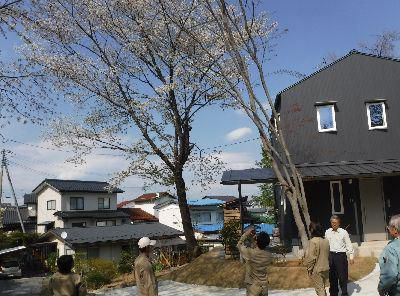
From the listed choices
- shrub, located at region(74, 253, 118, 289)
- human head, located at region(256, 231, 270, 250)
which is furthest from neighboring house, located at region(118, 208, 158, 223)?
human head, located at region(256, 231, 270, 250)

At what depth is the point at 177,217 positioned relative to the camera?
5541 centimetres

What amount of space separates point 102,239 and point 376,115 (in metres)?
24.3

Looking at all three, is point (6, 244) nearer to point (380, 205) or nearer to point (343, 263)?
point (380, 205)

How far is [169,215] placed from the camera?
56219mm

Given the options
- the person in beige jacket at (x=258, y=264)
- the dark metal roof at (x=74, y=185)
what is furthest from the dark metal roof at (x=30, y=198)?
the person in beige jacket at (x=258, y=264)

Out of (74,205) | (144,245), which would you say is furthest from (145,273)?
(74,205)

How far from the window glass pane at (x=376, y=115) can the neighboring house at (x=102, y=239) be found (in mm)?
22520

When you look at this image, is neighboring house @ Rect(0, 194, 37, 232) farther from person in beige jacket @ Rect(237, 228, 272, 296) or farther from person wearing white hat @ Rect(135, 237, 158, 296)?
person in beige jacket @ Rect(237, 228, 272, 296)

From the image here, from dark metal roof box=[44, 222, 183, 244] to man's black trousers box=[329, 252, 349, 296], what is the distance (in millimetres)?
27515

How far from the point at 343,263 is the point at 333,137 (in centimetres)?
1040

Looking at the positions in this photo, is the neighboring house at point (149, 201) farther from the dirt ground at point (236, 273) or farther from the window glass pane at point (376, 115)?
the dirt ground at point (236, 273)

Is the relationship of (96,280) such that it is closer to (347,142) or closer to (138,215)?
(347,142)

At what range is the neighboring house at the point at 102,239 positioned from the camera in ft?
113

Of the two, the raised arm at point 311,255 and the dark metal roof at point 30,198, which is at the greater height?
the dark metal roof at point 30,198
